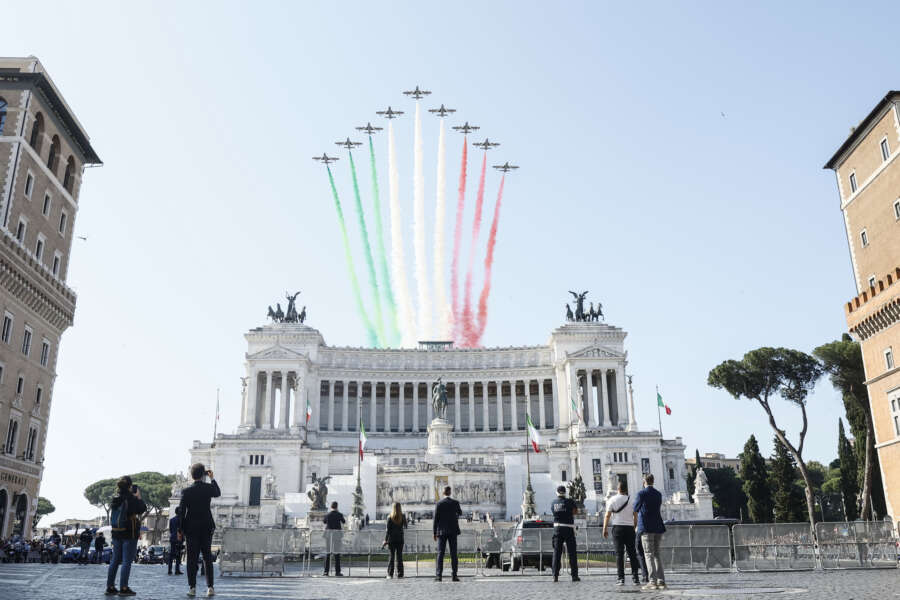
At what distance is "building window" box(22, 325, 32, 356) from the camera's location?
5262 centimetres

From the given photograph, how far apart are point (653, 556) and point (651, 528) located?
59 centimetres

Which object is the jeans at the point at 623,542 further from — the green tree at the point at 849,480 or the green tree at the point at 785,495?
the green tree at the point at 849,480

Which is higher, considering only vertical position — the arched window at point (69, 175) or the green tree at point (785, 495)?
the arched window at point (69, 175)

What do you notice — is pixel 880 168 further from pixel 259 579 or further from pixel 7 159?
pixel 7 159

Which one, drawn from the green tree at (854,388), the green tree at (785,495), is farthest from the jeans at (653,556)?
the green tree at (785,495)

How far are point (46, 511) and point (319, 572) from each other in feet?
469

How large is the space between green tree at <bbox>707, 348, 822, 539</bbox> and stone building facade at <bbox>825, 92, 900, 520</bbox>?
13769mm

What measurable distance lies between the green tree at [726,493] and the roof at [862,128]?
67361mm

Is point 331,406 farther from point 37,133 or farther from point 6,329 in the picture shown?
point 37,133

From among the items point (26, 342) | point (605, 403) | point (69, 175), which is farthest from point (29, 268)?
point (605, 403)

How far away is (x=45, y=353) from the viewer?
185 feet

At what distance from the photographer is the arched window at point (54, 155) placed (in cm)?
5741

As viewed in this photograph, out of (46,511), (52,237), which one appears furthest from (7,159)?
(46,511)

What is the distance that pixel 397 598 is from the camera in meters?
15.5
